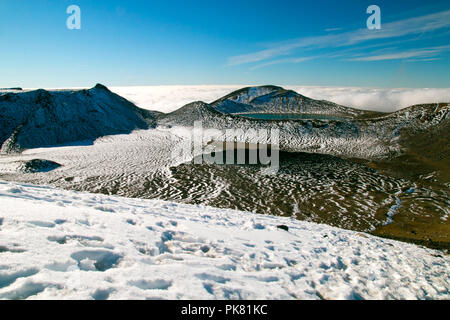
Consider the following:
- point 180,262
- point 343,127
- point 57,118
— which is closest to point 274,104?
point 343,127

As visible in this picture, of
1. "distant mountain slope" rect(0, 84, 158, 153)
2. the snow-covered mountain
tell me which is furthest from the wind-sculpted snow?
"distant mountain slope" rect(0, 84, 158, 153)

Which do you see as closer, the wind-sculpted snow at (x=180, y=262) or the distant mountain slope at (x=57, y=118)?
the wind-sculpted snow at (x=180, y=262)

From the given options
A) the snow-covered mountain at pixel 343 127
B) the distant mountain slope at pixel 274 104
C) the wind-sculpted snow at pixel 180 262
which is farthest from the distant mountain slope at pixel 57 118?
the distant mountain slope at pixel 274 104

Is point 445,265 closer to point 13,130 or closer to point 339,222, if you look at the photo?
point 339,222

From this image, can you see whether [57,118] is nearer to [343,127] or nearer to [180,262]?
[180,262]

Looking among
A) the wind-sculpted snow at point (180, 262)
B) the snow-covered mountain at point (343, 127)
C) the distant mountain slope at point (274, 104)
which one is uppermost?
the distant mountain slope at point (274, 104)

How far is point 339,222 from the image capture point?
2077cm

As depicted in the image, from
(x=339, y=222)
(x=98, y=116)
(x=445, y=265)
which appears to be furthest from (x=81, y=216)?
(x=98, y=116)

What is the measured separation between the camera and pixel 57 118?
56406 mm

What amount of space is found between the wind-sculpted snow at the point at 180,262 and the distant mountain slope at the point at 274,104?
5830 inches

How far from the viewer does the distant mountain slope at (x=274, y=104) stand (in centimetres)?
16100

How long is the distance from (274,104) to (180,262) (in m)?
190

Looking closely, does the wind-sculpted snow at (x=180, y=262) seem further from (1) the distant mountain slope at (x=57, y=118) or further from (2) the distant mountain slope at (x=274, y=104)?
(2) the distant mountain slope at (x=274, y=104)
